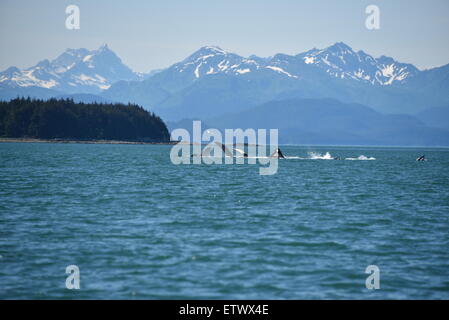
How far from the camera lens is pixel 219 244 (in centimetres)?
3241

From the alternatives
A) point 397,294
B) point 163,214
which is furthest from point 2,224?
point 397,294

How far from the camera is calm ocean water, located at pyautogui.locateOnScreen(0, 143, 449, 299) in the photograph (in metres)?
24.4

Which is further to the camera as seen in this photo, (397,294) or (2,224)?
(2,224)

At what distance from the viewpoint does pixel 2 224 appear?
37438 mm

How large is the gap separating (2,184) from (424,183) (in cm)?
4839

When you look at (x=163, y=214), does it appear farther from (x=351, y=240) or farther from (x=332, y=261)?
(x=332, y=261)

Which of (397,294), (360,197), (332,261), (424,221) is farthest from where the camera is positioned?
(360,197)

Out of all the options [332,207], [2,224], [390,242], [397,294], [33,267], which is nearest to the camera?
[397,294]

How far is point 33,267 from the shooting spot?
88.4 feet

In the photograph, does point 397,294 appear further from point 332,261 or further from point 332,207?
point 332,207

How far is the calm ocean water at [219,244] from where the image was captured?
24422 mm
